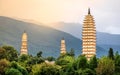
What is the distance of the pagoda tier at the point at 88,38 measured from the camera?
66.7 m

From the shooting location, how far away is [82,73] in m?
47.7

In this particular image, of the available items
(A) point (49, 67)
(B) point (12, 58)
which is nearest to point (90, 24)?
(B) point (12, 58)

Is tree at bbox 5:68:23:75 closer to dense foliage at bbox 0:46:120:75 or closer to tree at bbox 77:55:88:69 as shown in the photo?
dense foliage at bbox 0:46:120:75

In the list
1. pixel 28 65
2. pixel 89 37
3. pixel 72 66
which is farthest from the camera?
pixel 89 37

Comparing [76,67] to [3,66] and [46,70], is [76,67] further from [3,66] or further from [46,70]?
[3,66]

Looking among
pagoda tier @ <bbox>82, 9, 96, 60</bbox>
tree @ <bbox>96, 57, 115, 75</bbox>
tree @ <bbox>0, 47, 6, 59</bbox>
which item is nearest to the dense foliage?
tree @ <bbox>96, 57, 115, 75</bbox>

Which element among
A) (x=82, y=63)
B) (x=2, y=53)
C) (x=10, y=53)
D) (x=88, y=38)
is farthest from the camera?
(x=88, y=38)

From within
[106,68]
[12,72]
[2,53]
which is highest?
[2,53]

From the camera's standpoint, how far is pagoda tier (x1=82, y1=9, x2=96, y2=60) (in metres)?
66.7

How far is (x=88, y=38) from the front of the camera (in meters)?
67.5

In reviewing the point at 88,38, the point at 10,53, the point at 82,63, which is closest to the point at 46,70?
the point at 82,63

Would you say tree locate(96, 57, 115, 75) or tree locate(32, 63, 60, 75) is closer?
tree locate(96, 57, 115, 75)

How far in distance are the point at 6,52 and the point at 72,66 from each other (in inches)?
487

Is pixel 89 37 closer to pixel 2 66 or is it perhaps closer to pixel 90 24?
pixel 90 24
